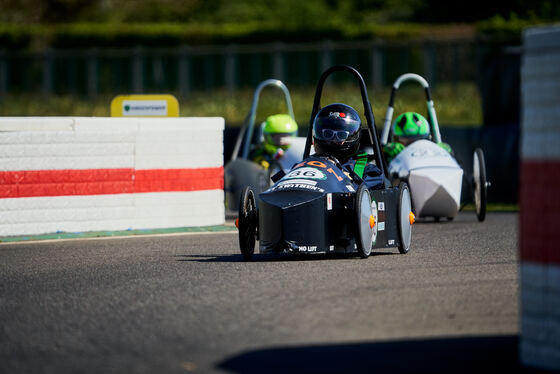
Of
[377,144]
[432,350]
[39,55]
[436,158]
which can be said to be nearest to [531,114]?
[432,350]

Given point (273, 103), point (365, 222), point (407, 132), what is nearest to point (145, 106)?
point (407, 132)

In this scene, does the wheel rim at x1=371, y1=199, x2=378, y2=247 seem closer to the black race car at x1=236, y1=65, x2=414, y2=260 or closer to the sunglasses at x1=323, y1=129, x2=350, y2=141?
the black race car at x1=236, y1=65, x2=414, y2=260

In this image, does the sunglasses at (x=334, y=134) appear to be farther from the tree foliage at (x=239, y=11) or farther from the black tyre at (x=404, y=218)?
the tree foliage at (x=239, y=11)

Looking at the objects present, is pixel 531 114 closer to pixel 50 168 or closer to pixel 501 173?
pixel 50 168

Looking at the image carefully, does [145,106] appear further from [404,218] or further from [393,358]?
[393,358]

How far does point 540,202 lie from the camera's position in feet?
16.1

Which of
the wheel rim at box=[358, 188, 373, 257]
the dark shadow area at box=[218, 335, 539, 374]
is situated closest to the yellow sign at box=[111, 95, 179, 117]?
the wheel rim at box=[358, 188, 373, 257]

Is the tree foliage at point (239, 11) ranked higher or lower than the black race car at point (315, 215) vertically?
higher

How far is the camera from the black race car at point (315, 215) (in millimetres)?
8922

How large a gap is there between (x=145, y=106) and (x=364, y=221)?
258 inches

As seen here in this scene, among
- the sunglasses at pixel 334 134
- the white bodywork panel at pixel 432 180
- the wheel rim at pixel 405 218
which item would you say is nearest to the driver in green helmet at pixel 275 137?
the white bodywork panel at pixel 432 180

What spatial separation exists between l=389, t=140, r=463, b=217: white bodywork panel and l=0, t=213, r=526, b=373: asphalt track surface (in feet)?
11.4

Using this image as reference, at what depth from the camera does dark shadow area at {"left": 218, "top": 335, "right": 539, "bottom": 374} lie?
490cm

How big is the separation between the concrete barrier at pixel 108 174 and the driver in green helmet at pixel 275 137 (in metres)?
2.99
